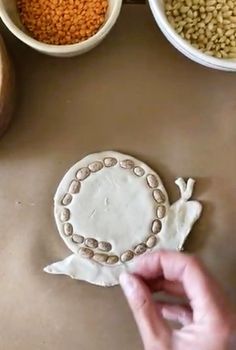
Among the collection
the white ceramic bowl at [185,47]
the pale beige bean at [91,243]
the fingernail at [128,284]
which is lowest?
the fingernail at [128,284]

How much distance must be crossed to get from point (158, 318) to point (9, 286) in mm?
259

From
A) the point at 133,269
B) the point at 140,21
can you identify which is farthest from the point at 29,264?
the point at 140,21

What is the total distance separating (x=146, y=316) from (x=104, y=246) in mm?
195

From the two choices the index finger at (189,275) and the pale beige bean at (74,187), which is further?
the pale beige bean at (74,187)

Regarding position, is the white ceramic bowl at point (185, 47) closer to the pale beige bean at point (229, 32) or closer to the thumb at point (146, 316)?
the pale beige bean at point (229, 32)

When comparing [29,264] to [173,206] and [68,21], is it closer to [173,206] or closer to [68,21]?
[173,206]

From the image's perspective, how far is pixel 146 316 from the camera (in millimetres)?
767

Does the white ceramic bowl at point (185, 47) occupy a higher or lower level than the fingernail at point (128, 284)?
higher

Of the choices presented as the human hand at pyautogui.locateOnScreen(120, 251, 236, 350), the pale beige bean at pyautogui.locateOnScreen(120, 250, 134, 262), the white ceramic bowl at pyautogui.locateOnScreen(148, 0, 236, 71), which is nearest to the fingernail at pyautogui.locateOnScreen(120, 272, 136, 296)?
the human hand at pyautogui.locateOnScreen(120, 251, 236, 350)

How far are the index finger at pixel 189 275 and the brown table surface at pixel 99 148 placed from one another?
4.6 inches

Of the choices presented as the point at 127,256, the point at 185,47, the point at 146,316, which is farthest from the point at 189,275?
the point at 185,47

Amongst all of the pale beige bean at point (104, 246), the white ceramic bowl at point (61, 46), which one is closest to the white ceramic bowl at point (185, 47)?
the white ceramic bowl at point (61, 46)

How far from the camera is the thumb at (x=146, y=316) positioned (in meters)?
0.75

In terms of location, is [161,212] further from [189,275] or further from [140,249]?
[189,275]
